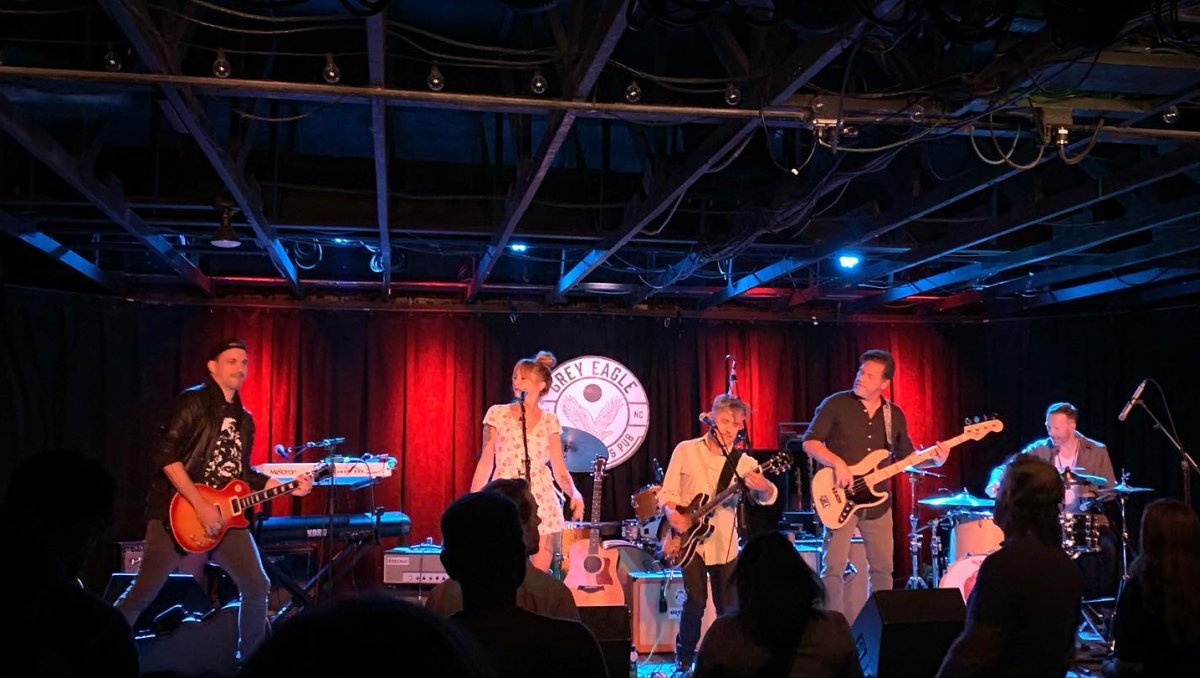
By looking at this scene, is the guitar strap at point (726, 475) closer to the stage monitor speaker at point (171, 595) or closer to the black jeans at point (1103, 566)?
the stage monitor speaker at point (171, 595)

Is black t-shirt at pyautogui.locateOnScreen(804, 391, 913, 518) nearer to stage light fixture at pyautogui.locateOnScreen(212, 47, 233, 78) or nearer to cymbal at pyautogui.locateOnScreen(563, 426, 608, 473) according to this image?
cymbal at pyautogui.locateOnScreen(563, 426, 608, 473)

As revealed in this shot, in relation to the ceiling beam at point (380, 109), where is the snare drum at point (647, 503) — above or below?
below

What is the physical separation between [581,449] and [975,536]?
3.75m

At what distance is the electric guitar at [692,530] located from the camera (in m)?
6.25

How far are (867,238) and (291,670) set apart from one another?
7.09 meters

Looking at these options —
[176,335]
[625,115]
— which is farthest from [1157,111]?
[176,335]

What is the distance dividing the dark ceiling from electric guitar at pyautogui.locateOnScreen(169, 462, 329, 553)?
1.93 meters

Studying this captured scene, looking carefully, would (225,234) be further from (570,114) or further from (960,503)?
(960,503)

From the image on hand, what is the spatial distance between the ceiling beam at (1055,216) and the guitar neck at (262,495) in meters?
5.44

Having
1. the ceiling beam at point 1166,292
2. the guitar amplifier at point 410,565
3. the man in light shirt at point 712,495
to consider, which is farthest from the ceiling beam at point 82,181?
the ceiling beam at point 1166,292

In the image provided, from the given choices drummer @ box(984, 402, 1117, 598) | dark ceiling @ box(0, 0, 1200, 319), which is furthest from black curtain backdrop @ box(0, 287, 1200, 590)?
drummer @ box(984, 402, 1117, 598)

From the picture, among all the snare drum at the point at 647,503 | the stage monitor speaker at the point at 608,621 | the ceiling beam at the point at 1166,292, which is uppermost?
the ceiling beam at the point at 1166,292

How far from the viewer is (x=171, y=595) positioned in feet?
22.9

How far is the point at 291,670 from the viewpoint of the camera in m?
0.76
